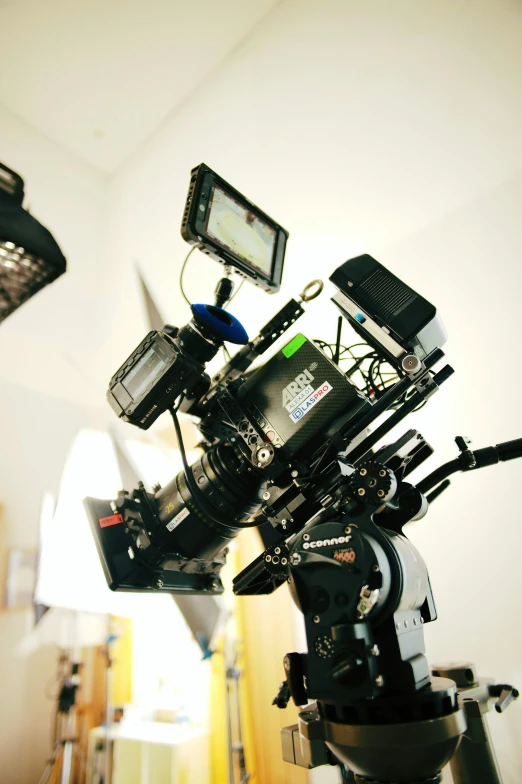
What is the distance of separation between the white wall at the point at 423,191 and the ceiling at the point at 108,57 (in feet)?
0.51

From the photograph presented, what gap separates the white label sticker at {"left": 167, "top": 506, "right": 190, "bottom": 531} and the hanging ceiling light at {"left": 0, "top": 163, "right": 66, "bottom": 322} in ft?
4.06

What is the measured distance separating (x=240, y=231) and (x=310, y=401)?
449mm

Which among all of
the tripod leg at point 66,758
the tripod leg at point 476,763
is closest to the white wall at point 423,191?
the tripod leg at point 476,763

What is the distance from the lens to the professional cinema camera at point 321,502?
590 mm

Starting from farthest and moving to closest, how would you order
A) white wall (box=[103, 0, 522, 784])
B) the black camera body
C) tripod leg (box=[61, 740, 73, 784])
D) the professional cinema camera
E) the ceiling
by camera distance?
the ceiling < tripod leg (box=[61, 740, 73, 784]) < white wall (box=[103, 0, 522, 784]) < the black camera body < the professional cinema camera

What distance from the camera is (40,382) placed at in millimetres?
2340

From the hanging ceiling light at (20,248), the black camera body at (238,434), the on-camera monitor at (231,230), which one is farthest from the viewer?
the hanging ceiling light at (20,248)

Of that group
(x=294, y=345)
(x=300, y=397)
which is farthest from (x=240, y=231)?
(x=300, y=397)

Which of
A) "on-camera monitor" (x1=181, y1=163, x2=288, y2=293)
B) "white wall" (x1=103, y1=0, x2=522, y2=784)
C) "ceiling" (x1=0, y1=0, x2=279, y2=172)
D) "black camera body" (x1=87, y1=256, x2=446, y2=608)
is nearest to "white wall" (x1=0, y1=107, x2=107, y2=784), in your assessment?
"ceiling" (x1=0, y1=0, x2=279, y2=172)

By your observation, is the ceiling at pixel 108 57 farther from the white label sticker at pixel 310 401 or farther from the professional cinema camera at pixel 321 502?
the white label sticker at pixel 310 401

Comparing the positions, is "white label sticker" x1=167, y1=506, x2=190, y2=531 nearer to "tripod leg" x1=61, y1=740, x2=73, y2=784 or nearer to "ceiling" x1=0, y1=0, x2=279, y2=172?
"tripod leg" x1=61, y1=740, x2=73, y2=784

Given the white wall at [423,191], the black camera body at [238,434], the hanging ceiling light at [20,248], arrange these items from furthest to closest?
the hanging ceiling light at [20,248]
the white wall at [423,191]
the black camera body at [238,434]

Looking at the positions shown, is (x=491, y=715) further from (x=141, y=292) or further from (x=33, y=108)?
(x=33, y=108)

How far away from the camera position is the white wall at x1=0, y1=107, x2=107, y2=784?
1.97 m
